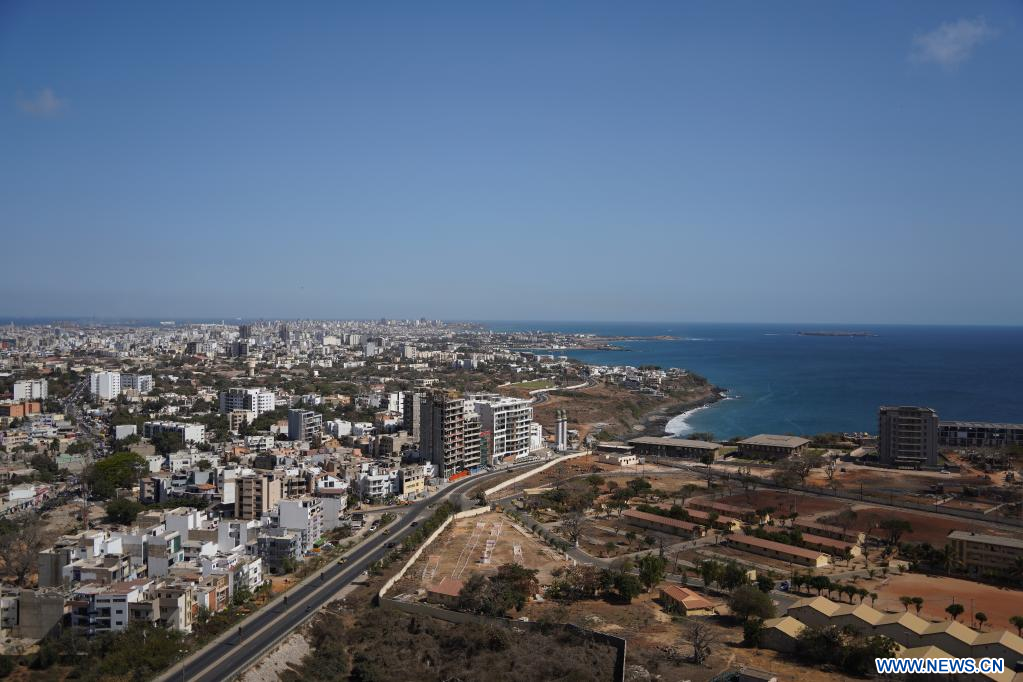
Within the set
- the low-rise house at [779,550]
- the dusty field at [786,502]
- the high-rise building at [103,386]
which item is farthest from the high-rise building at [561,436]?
the high-rise building at [103,386]

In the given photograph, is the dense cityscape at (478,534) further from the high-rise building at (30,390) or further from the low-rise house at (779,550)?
the high-rise building at (30,390)

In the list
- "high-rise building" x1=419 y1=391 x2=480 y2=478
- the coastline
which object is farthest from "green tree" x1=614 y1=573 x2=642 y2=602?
the coastline

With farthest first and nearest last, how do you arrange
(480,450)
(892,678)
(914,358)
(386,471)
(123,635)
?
(914,358)
(480,450)
(386,471)
(123,635)
(892,678)

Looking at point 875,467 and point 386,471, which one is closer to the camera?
point 386,471

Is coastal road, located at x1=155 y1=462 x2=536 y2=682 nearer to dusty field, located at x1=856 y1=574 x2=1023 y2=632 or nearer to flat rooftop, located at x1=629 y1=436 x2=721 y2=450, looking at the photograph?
dusty field, located at x1=856 y1=574 x2=1023 y2=632

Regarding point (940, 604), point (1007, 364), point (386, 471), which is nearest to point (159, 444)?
point (386, 471)

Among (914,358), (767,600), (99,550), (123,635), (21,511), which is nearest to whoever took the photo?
(123,635)

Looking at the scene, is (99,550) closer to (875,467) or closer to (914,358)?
(875,467)

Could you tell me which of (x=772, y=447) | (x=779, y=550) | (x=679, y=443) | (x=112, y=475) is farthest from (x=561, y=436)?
(x=112, y=475)
